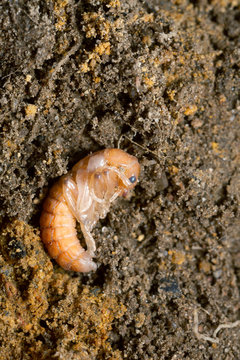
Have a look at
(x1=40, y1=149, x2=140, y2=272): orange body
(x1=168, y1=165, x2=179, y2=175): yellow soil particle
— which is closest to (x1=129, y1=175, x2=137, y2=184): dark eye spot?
(x1=40, y1=149, x2=140, y2=272): orange body

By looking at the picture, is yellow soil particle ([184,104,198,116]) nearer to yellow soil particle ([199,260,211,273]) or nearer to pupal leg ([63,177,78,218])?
pupal leg ([63,177,78,218])

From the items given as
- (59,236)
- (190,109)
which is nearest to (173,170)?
(190,109)

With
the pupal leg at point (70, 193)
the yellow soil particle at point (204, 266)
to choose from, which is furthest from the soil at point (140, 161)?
the pupal leg at point (70, 193)

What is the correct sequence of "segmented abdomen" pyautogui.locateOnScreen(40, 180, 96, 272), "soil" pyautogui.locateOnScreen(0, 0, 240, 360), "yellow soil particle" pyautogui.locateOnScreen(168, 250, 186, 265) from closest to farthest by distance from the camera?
"soil" pyautogui.locateOnScreen(0, 0, 240, 360) < "segmented abdomen" pyautogui.locateOnScreen(40, 180, 96, 272) < "yellow soil particle" pyautogui.locateOnScreen(168, 250, 186, 265)

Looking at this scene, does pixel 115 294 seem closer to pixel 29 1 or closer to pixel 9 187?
pixel 9 187

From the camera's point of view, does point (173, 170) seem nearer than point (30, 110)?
No

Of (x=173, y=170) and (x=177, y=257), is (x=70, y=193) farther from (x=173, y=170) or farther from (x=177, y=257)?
(x=177, y=257)

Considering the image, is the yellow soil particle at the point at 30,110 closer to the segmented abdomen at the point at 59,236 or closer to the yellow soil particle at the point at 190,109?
the segmented abdomen at the point at 59,236
